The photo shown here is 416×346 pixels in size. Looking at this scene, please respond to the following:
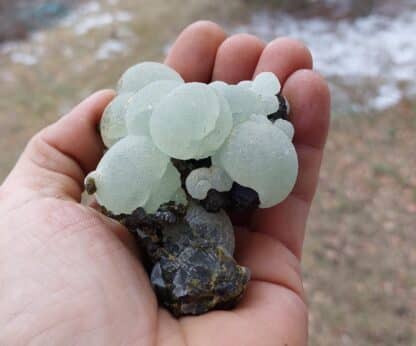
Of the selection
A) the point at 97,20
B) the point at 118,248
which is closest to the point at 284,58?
the point at 118,248

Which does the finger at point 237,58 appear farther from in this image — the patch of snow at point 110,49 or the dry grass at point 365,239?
the patch of snow at point 110,49

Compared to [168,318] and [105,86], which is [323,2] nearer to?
[105,86]

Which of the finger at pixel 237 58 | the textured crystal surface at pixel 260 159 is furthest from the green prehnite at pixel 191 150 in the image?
the finger at pixel 237 58

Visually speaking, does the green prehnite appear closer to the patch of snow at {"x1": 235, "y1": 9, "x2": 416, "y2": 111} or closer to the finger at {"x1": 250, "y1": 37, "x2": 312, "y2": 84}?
the finger at {"x1": 250, "y1": 37, "x2": 312, "y2": 84}

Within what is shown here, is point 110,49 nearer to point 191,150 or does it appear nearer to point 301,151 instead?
point 301,151

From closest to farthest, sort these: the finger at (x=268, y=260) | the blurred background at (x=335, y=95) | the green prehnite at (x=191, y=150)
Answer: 1. the green prehnite at (x=191, y=150)
2. the finger at (x=268, y=260)
3. the blurred background at (x=335, y=95)

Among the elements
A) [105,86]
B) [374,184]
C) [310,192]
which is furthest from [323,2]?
[310,192]
